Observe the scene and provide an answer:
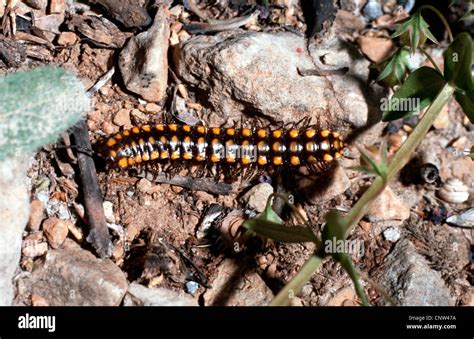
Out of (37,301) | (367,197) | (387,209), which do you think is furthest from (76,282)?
(387,209)

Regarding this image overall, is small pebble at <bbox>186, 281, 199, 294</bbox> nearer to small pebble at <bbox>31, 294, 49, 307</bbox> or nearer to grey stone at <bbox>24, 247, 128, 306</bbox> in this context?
grey stone at <bbox>24, 247, 128, 306</bbox>

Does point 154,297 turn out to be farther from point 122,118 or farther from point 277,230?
point 122,118

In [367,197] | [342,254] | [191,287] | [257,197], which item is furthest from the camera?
[257,197]

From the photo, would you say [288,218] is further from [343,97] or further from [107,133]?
[107,133]

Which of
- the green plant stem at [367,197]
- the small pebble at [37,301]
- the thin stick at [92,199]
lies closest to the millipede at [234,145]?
the thin stick at [92,199]

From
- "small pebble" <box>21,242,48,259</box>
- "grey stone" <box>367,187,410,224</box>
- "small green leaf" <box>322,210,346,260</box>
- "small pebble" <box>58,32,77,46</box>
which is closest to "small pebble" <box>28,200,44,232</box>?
"small pebble" <box>21,242,48,259</box>

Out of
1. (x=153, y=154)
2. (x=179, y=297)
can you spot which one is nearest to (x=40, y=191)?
(x=153, y=154)
